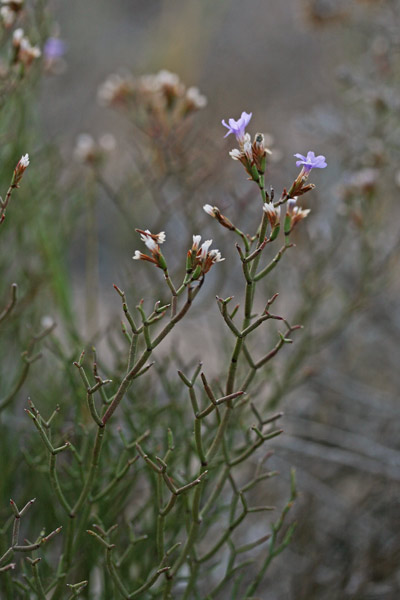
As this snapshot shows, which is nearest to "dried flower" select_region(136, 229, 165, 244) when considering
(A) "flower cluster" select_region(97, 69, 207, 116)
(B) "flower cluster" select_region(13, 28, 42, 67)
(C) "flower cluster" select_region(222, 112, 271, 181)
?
(C) "flower cluster" select_region(222, 112, 271, 181)

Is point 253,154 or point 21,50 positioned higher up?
point 21,50

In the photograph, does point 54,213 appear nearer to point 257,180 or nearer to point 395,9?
point 257,180

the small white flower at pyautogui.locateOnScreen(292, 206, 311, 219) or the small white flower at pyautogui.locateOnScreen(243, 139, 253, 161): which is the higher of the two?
the small white flower at pyautogui.locateOnScreen(243, 139, 253, 161)

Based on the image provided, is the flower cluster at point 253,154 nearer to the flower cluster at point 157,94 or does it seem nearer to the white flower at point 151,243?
the white flower at point 151,243

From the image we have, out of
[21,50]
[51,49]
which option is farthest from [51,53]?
[21,50]

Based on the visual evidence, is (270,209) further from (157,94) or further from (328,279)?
(328,279)

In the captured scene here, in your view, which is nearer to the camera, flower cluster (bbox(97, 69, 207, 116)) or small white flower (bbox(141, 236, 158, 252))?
small white flower (bbox(141, 236, 158, 252))

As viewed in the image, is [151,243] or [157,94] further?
[157,94]

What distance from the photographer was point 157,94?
1.36 metres

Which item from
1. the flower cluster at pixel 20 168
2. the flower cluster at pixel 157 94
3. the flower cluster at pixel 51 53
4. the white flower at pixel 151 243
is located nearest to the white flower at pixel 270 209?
the white flower at pixel 151 243

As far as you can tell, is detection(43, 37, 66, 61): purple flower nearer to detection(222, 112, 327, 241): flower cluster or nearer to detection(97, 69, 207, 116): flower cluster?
detection(97, 69, 207, 116): flower cluster

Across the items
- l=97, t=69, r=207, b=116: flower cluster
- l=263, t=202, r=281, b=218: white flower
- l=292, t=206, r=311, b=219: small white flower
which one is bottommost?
l=263, t=202, r=281, b=218: white flower

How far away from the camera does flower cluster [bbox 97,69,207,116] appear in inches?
51.7

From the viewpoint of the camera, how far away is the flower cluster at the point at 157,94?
1312 millimetres
